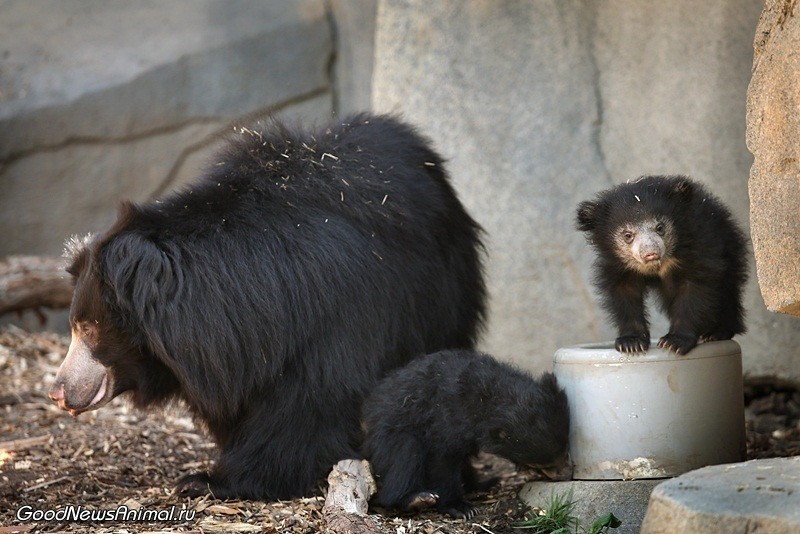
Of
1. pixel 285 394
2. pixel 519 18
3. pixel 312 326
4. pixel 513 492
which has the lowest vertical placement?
pixel 513 492

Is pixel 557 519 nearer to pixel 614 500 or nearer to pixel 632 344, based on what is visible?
pixel 614 500

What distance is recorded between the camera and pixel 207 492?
13.9 ft

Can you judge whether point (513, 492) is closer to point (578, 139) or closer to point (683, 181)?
point (683, 181)

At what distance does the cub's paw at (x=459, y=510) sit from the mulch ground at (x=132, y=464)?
0.11 feet

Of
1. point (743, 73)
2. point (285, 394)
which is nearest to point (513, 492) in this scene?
point (285, 394)

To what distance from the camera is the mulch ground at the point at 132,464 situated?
382cm

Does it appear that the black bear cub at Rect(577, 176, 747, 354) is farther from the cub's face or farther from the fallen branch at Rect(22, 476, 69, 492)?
the fallen branch at Rect(22, 476, 69, 492)

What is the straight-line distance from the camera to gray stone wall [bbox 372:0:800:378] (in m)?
5.82

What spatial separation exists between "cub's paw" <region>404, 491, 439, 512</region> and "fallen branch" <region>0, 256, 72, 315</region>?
146 inches

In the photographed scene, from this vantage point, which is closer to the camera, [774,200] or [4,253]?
[774,200]

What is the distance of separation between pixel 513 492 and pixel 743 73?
273cm

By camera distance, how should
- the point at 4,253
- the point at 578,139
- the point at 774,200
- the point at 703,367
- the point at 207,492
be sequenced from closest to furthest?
the point at 774,200, the point at 703,367, the point at 207,492, the point at 578,139, the point at 4,253

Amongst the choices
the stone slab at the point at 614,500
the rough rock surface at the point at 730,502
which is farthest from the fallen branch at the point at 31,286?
the rough rock surface at the point at 730,502

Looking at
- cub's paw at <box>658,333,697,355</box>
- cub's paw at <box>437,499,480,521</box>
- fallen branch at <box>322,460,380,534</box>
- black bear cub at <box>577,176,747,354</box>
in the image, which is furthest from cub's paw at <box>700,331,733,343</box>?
fallen branch at <box>322,460,380,534</box>
